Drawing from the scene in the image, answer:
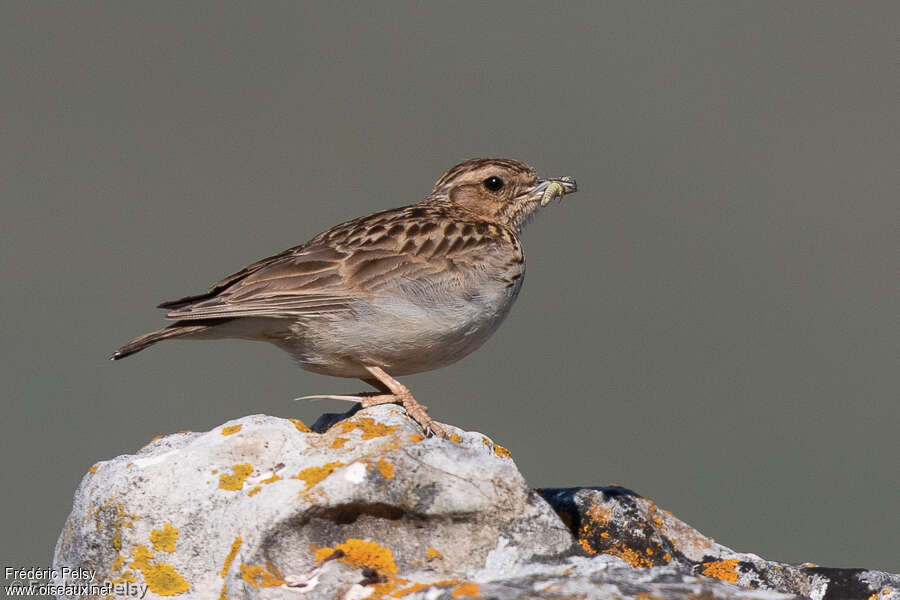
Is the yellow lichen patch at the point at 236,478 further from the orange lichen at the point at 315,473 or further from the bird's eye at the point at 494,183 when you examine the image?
the bird's eye at the point at 494,183

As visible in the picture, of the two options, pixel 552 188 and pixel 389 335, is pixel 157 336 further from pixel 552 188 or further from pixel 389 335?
pixel 552 188

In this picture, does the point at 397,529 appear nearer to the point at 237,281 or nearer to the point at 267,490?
the point at 267,490

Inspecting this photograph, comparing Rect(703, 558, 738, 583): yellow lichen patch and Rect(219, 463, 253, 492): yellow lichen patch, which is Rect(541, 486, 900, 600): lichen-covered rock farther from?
Rect(219, 463, 253, 492): yellow lichen patch

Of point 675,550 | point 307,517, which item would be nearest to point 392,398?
point 675,550

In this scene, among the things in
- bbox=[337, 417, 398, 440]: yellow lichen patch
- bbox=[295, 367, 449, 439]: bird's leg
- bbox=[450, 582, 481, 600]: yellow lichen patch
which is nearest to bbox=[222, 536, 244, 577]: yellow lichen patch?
bbox=[337, 417, 398, 440]: yellow lichen patch

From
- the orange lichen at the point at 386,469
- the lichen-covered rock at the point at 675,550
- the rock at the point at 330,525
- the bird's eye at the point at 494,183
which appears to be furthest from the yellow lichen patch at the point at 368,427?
the bird's eye at the point at 494,183

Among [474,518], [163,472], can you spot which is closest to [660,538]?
[474,518]

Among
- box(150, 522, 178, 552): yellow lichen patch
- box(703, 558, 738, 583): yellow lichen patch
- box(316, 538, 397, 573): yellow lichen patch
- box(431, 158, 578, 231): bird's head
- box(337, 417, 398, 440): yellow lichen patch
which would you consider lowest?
box(150, 522, 178, 552): yellow lichen patch
